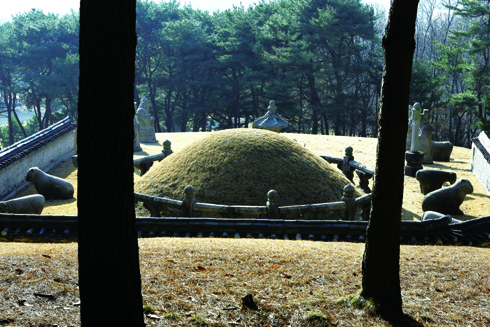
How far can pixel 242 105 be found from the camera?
44.7m

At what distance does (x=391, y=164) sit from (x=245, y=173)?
798 centimetres

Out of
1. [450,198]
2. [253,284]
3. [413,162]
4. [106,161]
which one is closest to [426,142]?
[413,162]

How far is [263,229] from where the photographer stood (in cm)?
1014

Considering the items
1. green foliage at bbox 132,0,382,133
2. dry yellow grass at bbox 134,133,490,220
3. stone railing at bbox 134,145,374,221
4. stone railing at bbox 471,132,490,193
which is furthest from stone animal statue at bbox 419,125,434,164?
green foliage at bbox 132,0,382,133

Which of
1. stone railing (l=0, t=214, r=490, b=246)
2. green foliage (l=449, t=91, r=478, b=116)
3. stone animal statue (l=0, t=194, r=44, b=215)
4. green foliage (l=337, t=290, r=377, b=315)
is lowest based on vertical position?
stone animal statue (l=0, t=194, r=44, b=215)

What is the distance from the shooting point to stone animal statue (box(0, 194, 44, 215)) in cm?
1314

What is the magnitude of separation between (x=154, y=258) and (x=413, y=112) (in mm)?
18437

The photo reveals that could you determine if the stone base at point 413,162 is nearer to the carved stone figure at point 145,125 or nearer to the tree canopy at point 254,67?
the carved stone figure at point 145,125

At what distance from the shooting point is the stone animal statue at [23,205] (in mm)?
13144

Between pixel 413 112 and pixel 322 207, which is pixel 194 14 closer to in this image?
pixel 413 112

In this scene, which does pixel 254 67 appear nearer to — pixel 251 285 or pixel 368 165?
pixel 368 165

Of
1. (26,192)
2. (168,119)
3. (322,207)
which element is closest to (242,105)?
(168,119)

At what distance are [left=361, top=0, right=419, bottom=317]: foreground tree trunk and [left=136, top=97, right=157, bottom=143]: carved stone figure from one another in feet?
83.6

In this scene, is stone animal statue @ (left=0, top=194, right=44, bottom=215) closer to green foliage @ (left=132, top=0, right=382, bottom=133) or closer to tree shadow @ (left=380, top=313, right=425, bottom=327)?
tree shadow @ (left=380, top=313, right=425, bottom=327)
